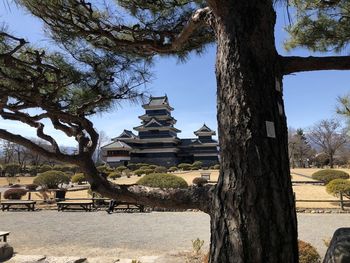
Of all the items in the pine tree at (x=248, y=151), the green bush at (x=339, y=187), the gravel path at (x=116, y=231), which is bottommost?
the gravel path at (x=116, y=231)

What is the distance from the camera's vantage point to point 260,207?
1527mm

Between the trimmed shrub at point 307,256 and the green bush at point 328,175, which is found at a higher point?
the green bush at point 328,175

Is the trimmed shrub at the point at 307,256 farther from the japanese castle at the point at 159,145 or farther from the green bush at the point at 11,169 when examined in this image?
the japanese castle at the point at 159,145

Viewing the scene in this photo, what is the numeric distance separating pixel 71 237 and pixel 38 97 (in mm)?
6369

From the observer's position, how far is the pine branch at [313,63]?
5.30ft

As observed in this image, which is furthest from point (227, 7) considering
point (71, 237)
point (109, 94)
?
point (71, 237)

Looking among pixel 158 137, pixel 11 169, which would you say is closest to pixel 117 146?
pixel 158 137

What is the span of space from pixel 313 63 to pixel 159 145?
146 feet

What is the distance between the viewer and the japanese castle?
45406 millimetres

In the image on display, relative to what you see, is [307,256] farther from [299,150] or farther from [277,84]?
[299,150]

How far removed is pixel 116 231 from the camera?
9242mm

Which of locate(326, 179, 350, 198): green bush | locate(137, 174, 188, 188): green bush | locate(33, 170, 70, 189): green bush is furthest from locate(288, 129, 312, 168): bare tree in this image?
locate(137, 174, 188, 188): green bush

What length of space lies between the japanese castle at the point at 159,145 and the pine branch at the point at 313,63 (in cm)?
4332

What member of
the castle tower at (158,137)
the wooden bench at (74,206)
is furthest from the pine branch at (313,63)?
the castle tower at (158,137)
